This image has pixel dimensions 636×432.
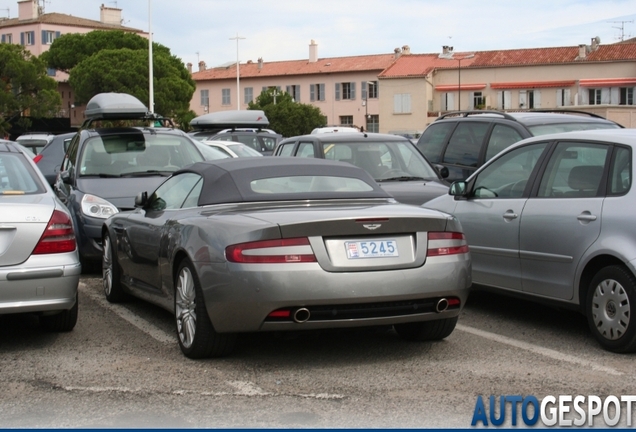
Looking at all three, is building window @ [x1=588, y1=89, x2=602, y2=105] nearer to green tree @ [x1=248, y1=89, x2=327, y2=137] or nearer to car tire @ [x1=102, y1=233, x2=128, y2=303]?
green tree @ [x1=248, y1=89, x2=327, y2=137]

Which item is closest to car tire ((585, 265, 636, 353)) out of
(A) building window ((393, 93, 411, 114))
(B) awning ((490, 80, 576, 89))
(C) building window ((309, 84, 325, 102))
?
(B) awning ((490, 80, 576, 89))

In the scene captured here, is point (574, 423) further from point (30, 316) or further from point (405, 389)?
point (30, 316)

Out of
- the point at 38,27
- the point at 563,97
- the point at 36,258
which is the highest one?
the point at 38,27

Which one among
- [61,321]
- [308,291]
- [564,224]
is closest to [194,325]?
[308,291]

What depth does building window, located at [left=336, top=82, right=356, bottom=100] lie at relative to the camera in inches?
3962

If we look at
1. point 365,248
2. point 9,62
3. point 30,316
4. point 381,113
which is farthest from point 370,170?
point 381,113

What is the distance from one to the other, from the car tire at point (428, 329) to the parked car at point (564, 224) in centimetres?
96

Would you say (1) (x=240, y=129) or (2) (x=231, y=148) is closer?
(2) (x=231, y=148)

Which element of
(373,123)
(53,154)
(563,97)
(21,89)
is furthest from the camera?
(373,123)

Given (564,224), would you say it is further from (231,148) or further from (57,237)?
(231,148)

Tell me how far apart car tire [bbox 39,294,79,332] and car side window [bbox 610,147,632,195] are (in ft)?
13.3

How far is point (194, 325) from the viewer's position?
21.2 feet

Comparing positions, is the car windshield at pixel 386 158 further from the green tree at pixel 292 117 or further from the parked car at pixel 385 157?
the green tree at pixel 292 117

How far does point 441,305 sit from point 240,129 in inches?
734
